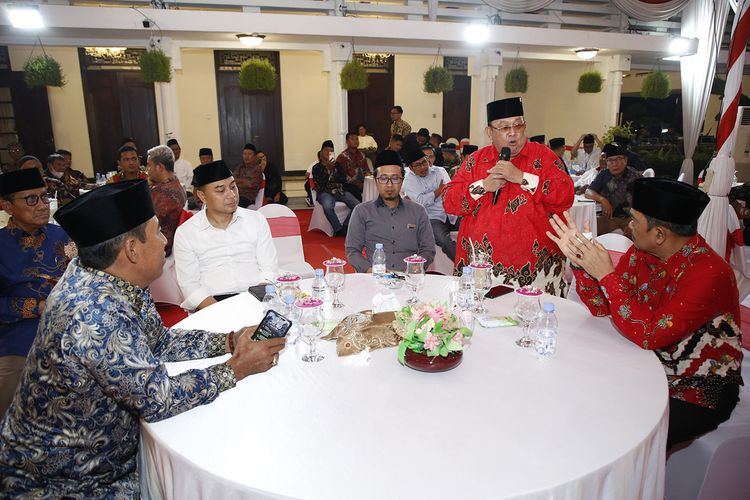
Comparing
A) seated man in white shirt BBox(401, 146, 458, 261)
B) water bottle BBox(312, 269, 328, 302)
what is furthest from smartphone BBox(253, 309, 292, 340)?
seated man in white shirt BBox(401, 146, 458, 261)

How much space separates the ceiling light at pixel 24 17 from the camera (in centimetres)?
755

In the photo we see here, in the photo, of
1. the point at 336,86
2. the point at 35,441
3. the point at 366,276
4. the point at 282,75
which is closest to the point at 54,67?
the point at 336,86

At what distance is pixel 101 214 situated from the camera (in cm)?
153

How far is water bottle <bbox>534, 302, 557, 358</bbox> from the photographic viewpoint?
196 cm

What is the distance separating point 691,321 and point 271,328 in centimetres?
160

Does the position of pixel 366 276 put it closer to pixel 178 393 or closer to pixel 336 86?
pixel 178 393

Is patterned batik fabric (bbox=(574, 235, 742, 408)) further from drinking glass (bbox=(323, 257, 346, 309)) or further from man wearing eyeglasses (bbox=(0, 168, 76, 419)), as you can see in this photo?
man wearing eyeglasses (bbox=(0, 168, 76, 419))

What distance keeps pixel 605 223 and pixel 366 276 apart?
4.49m

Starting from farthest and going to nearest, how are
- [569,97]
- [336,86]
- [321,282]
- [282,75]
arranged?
[569,97] → [282,75] → [336,86] → [321,282]

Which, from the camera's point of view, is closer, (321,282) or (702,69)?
(321,282)

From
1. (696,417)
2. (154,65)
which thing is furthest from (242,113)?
(696,417)

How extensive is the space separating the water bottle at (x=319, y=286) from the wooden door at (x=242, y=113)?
434 inches

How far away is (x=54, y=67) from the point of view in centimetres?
824

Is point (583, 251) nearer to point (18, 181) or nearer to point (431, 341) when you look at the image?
point (431, 341)
